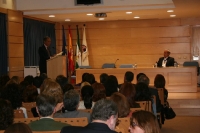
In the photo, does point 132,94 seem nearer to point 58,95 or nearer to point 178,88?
point 58,95

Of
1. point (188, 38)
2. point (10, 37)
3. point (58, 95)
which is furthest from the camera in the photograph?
point (188, 38)

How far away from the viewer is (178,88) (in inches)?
488

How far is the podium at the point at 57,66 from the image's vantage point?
9.70 metres

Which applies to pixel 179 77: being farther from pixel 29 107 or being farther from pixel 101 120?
pixel 101 120

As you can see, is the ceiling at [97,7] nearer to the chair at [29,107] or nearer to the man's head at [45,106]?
the chair at [29,107]

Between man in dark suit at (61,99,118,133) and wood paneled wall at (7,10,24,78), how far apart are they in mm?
9577

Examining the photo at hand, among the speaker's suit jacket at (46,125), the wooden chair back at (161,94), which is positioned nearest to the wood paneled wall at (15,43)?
the wooden chair back at (161,94)

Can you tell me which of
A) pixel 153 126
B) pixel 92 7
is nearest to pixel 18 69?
pixel 92 7

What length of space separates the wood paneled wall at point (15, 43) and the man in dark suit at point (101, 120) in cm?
958

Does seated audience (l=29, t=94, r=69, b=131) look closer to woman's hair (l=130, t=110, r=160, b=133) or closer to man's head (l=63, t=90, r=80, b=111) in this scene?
man's head (l=63, t=90, r=80, b=111)

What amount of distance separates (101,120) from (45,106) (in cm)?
117

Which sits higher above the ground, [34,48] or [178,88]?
[34,48]

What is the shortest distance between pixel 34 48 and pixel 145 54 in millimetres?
4390

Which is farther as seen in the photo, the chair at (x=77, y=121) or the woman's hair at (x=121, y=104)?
Answer: the woman's hair at (x=121, y=104)
